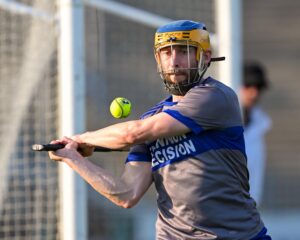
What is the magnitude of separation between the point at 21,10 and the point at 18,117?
765 millimetres

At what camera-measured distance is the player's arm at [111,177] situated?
4867mm

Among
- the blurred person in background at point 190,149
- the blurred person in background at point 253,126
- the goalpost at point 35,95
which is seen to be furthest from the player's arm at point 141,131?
the blurred person in background at point 253,126

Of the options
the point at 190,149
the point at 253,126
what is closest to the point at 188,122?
the point at 190,149

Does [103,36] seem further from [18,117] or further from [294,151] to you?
[294,151]

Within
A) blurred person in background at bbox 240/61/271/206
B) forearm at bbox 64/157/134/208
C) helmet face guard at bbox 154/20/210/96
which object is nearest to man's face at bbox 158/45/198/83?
helmet face guard at bbox 154/20/210/96

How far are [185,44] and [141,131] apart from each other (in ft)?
1.39

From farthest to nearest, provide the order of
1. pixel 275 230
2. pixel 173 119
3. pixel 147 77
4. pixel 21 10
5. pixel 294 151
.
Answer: pixel 294 151
pixel 275 230
pixel 147 77
pixel 21 10
pixel 173 119

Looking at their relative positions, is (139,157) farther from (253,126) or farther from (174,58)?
(253,126)

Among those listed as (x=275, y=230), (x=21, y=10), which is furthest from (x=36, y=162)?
(x=275, y=230)

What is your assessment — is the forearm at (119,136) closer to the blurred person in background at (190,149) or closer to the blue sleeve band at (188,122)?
the blurred person in background at (190,149)

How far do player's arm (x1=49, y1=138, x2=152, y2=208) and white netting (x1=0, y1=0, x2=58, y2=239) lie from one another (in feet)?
7.60

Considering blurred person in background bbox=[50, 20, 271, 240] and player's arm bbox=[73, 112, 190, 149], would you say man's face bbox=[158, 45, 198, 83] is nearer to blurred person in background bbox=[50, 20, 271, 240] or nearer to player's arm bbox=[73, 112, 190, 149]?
blurred person in background bbox=[50, 20, 271, 240]

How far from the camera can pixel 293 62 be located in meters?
14.3

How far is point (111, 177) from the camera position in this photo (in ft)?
16.2
